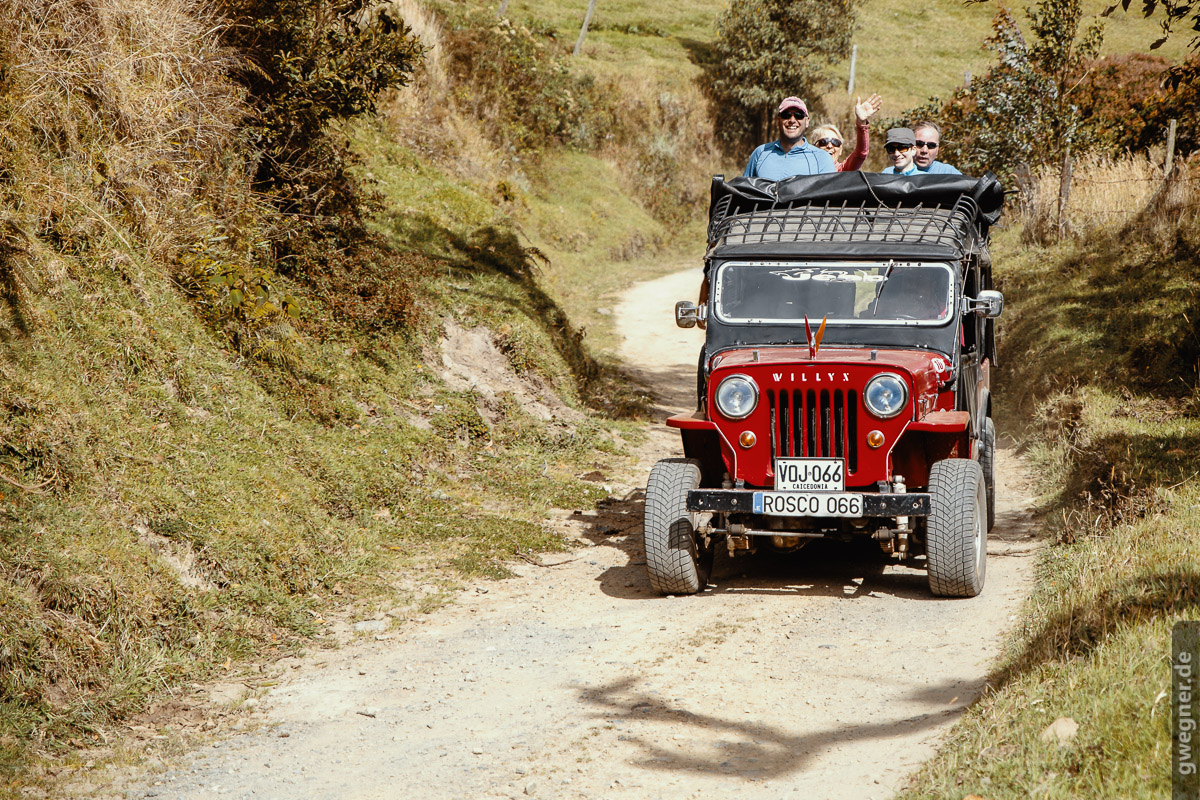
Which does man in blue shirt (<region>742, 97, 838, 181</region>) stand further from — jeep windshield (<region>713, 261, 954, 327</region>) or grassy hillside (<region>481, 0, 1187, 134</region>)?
grassy hillside (<region>481, 0, 1187, 134</region>)

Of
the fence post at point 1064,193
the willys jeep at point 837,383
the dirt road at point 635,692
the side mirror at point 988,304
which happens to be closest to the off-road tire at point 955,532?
the willys jeep at point 837,383

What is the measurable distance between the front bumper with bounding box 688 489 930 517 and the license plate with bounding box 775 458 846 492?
19 cm

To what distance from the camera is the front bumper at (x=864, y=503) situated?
6.05 meters

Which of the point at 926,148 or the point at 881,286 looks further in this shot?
the point at 926,148

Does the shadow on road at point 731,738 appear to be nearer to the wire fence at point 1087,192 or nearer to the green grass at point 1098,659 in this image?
the green grass at point 1098,659

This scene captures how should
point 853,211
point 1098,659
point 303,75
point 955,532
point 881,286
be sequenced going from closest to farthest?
point 1098,659 → point 955,532 → point 881,286 → point 853,211 → point 303,75

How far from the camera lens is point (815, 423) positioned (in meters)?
6.31

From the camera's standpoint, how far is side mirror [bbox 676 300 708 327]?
7.24 m

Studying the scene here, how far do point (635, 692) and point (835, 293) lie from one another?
3.21 metres

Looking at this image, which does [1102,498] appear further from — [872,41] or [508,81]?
[872,41]

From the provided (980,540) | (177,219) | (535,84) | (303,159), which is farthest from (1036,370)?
(535,84)

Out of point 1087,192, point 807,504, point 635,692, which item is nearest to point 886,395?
point 807,504

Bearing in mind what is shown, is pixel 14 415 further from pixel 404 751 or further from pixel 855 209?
pixel 855 209

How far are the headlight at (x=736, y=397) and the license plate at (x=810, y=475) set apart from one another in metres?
0.37
